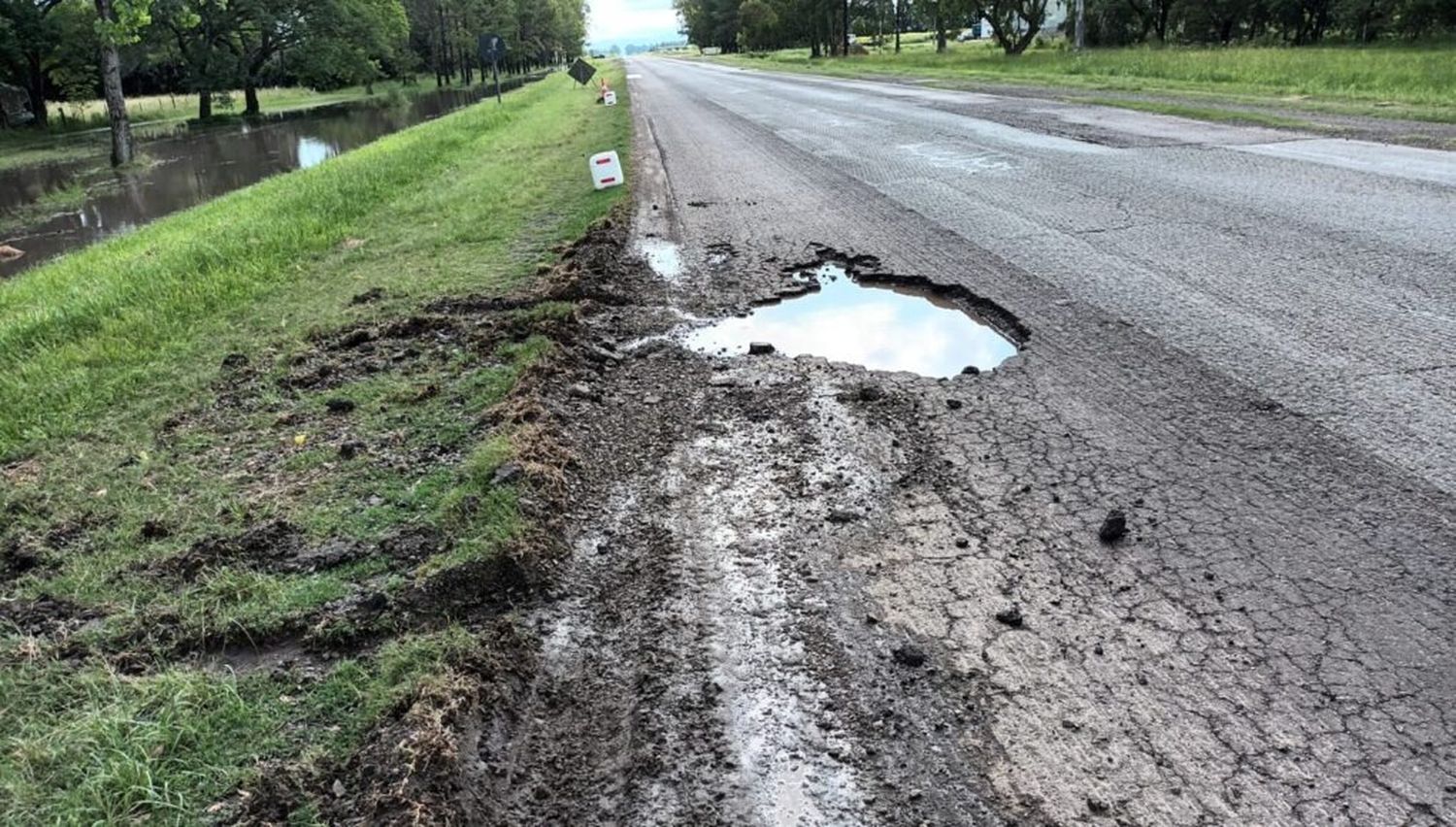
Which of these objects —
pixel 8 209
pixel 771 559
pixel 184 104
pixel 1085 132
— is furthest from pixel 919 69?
pixel 184 104

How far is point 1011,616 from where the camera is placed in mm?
2906

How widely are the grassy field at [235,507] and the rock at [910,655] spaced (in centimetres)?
131

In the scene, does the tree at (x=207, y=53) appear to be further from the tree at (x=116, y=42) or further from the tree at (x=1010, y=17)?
the tree at (x=1010, y=17)

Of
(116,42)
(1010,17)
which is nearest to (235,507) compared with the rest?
(116,42)

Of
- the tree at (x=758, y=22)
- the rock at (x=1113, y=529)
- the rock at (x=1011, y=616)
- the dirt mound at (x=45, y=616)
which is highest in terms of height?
the tree at (x=758, y=22)

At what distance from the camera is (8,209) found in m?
20.4

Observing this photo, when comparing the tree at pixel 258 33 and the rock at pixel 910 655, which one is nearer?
the rock at pixel 910 655

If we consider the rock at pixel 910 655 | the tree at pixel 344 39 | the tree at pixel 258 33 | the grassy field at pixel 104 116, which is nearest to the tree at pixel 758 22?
the grassy field at pixel 104 116

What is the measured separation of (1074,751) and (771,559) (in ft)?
4.22

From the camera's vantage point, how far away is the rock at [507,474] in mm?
3873

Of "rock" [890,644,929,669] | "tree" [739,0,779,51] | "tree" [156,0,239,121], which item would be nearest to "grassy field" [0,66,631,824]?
"rock" [890,644,929,669]

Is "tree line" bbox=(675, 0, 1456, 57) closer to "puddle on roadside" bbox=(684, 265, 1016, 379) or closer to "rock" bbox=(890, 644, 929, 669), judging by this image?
"puddle on roadside" bbox=(684, 265, 1016, 379)

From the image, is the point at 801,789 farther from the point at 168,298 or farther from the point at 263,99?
the point at 263,99

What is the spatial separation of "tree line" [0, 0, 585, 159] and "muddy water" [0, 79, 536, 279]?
256 cm
